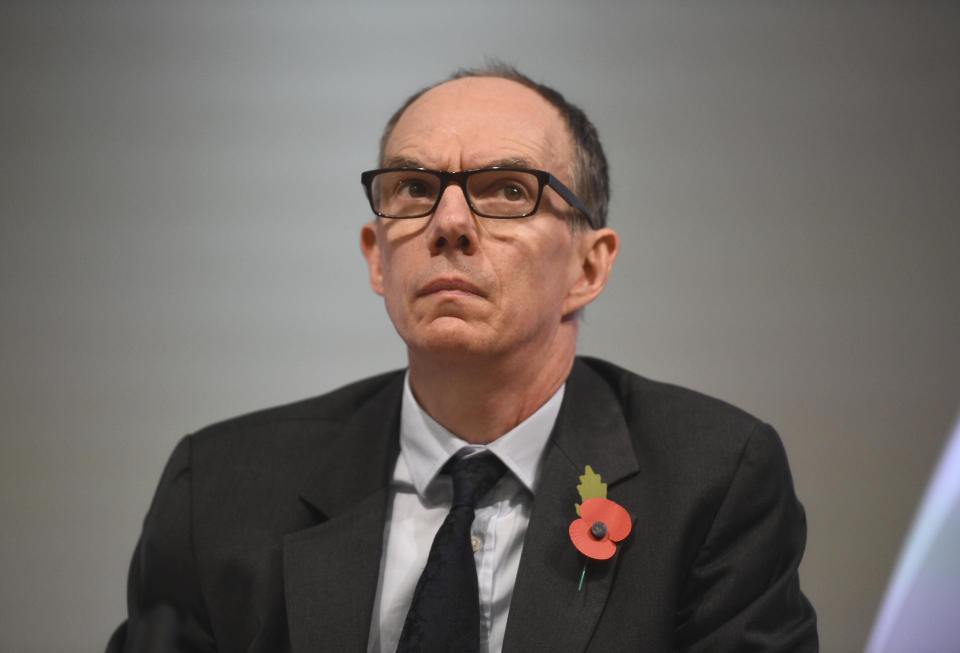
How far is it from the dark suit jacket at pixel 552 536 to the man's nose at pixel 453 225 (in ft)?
1.52

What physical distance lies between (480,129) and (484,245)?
27 centimetres

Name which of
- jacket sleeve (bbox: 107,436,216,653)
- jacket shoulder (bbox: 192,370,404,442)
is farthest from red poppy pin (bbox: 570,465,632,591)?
jacket sleeve (bbox: 107,436,216,653)

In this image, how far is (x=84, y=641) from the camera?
2357 mm

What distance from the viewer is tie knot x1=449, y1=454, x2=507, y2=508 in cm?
169

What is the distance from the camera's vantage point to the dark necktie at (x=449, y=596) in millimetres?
→ 1493

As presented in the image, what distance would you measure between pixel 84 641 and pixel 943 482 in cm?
246

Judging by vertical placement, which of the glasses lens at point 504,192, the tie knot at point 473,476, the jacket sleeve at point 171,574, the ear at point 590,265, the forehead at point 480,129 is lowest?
the jacket sleeve at point 171,574

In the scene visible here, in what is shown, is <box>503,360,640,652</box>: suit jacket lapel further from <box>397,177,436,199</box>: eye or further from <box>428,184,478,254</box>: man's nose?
<box>397,177,436,199</box>: eye

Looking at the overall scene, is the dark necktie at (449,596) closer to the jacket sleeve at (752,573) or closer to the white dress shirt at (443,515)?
the white dress shirt at (443,515)

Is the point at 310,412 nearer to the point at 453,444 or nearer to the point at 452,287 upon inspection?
the point at 453,444

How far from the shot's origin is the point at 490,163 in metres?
1.71

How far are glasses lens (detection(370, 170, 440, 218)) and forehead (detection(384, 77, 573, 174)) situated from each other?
4cm

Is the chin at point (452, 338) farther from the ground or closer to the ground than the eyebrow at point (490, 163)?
closer to the ground

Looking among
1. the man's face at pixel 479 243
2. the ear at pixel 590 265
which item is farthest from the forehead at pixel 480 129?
the ear at pixel 590 265
